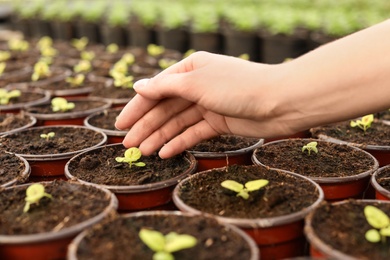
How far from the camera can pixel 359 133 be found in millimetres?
2602

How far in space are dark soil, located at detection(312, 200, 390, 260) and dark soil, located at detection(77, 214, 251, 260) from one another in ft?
0.92

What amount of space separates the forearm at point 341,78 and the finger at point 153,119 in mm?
539

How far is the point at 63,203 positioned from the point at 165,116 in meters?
0.62

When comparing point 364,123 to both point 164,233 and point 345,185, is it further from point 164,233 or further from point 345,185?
point 164,233

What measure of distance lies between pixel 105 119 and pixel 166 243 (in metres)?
1.72

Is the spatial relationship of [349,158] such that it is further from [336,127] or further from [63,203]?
[63,203]

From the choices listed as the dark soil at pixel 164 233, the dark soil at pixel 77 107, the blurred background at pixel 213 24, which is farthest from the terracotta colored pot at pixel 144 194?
the blurred background at pixel 213 24

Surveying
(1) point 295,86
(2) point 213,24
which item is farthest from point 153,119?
(2) point 213,24

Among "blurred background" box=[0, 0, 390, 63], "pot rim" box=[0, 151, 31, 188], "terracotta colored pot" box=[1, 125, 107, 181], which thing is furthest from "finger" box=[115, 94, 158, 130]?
"blurred background" box=[0, 0, 390, 63]

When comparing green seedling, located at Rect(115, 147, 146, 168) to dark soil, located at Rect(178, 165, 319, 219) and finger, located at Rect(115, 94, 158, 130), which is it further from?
dark soil, located at Rect(178, 165, 319, 219)

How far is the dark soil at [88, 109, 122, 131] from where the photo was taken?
2.81 meters

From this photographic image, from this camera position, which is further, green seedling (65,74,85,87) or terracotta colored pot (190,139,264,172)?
green seedling (65,74,85,87)

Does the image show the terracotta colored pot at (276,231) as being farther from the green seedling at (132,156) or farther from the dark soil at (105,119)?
the dark soil at (105,119)

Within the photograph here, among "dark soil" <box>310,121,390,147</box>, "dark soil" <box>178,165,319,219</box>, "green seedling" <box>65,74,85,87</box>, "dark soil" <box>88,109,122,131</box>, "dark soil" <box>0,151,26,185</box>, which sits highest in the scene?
"green seedling" <box>65,74,85,87</box>
